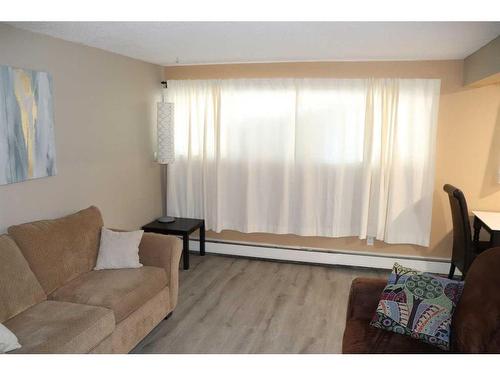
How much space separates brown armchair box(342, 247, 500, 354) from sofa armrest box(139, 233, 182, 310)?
4.96 feet

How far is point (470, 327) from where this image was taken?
2.06 m

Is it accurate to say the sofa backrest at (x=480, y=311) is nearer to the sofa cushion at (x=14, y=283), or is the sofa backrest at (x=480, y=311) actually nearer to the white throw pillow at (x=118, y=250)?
the white throw pillow at (x=118, y=250)

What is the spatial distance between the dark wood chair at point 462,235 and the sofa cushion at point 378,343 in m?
1.65

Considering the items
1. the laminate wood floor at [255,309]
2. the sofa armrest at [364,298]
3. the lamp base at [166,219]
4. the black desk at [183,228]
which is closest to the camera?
the sofa armrest at [364,298]

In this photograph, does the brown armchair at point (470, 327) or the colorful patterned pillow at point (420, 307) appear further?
the colorful patterned pillow at point (420, 307)

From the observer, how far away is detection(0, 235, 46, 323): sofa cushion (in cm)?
245

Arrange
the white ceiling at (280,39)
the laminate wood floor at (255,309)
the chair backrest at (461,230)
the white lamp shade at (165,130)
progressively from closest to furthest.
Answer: the white ceiling at (280,39), the laminate wood floor at (255,309), the chair backrest at (461,230), the white lamp shade at (165,130)

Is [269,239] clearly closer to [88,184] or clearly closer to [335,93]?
[335,93]

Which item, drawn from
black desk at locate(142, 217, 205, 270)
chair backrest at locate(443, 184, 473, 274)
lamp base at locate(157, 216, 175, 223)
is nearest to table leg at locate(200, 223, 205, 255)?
black desk at locate(142, 217, 205, 270)

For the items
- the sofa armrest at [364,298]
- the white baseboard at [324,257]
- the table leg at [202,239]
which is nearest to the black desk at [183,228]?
the table leg at [202,239]

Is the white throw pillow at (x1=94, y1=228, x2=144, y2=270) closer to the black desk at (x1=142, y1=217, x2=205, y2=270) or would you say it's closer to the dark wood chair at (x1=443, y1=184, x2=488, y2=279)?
the black desk at (x1=142, y1=217, x2=205, y2=270)

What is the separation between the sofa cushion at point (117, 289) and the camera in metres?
2.74
